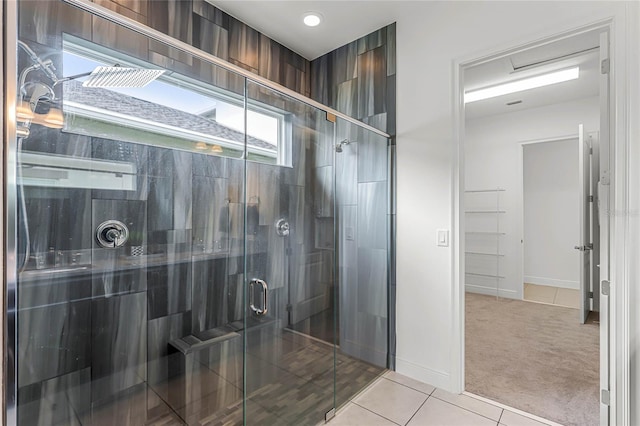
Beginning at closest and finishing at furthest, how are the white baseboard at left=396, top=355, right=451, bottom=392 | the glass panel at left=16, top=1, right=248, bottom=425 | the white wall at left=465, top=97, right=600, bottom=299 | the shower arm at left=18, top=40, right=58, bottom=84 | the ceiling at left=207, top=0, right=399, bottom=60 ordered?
1. the shower arm at left=18, top=40, right=58, bottom=84
2. the glass panel at left=16, top=1, right=248, bottom=425
3. the white baseboard at left=396, top=355, right=451, bottom=392
4. the ceiling at left=207, top=0, right=399, bottom=60
5. the white wall at left=465, top=97, right=600, bottom=299

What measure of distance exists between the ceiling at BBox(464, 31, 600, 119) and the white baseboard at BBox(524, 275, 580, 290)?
297 cm

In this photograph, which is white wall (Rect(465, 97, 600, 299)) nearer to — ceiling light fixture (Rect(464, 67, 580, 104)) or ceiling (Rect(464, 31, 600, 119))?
ceiling (Rect(464, 31, 600, 119))

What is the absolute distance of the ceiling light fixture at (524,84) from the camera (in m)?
3.39

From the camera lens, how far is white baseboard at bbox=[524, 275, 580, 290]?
16.5 ft

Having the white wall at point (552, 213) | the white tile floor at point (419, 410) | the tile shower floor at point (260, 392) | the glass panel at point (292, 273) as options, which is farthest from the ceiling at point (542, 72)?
the tile shower floor at point (260, 392)

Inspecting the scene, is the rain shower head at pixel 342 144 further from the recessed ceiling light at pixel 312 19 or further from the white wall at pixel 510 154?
the white wall at pixel 510 154

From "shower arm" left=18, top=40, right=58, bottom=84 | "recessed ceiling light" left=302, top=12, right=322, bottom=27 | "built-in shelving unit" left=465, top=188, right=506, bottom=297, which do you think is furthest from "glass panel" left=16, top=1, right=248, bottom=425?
"built-in shelving unit" left=465, top=188, right=506, bottom=297

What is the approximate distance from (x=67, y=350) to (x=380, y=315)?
210 cm

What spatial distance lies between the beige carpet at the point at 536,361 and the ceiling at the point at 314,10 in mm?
2989

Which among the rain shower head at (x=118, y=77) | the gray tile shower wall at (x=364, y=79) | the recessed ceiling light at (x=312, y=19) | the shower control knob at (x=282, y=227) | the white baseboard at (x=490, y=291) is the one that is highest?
the recessed ceiling light at (x=312, y=19)

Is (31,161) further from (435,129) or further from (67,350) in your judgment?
(435,129)

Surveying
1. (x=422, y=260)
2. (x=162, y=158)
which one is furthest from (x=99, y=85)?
(x=422, y=260)

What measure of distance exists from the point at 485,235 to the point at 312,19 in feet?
13.7

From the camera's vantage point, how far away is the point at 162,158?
2123 mm
